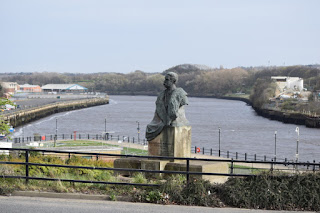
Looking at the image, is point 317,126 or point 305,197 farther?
point 317,126

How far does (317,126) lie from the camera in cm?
11212

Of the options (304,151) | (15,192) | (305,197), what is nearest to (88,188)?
(15,192)

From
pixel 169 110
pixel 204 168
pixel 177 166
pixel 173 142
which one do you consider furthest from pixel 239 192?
pixel 169 110

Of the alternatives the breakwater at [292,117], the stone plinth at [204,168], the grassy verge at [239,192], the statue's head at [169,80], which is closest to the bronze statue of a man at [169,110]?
the statue's head at [169,80]

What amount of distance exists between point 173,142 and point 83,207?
4.36 m

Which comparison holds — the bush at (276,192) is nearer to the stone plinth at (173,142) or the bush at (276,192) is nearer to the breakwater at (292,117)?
the stone plinth at (173,142)

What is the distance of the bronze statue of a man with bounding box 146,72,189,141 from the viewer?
47.2ft

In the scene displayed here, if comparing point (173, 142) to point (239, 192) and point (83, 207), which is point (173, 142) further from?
point (83, 207)

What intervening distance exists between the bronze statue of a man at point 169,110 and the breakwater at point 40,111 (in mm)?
→ 58280

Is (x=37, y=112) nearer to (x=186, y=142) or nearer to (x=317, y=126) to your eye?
(x=317, y=126)

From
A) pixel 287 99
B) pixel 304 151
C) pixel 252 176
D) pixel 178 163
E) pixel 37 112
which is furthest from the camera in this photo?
pixel 287 99

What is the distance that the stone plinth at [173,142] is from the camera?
14.3m

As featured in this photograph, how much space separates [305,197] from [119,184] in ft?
12.1

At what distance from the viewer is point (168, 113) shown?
14.4 meters
